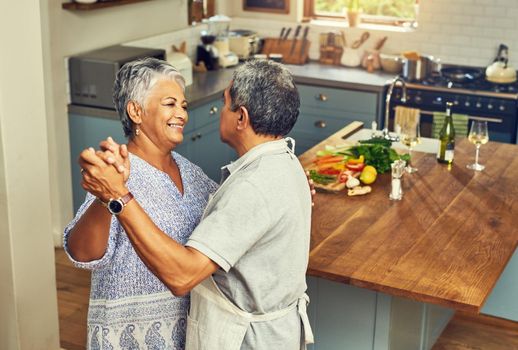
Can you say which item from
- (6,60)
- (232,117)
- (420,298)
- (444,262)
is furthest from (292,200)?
(6,60)

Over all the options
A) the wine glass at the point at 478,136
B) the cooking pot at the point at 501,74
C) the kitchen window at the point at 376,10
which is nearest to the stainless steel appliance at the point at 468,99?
the cooking pot at the point at 501,74

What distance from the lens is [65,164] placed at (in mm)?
6090

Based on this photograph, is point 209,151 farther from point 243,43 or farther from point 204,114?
point 243,43

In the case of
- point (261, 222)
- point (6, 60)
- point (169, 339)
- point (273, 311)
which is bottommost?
point (169, 339)

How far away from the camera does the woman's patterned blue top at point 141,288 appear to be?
281 centimetres

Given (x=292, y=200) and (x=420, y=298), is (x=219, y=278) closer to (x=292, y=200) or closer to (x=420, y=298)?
(x=292, y=200)

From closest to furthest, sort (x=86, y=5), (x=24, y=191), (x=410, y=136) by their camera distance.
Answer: (x=24, y=191) → (x=410, y=136) → (x=86, y=5)

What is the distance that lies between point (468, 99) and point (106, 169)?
494cm

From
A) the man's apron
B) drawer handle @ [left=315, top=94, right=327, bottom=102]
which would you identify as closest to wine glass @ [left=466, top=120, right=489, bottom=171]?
drawer handle @ [left=315, top=94, right=327, bottom=102]

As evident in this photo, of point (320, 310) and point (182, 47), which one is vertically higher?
point (182, 47)

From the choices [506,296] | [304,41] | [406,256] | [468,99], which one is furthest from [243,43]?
[406,256]

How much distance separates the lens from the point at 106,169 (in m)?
2.25

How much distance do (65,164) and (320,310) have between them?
2808 mm

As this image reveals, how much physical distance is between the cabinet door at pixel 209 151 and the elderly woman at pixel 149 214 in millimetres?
3424
